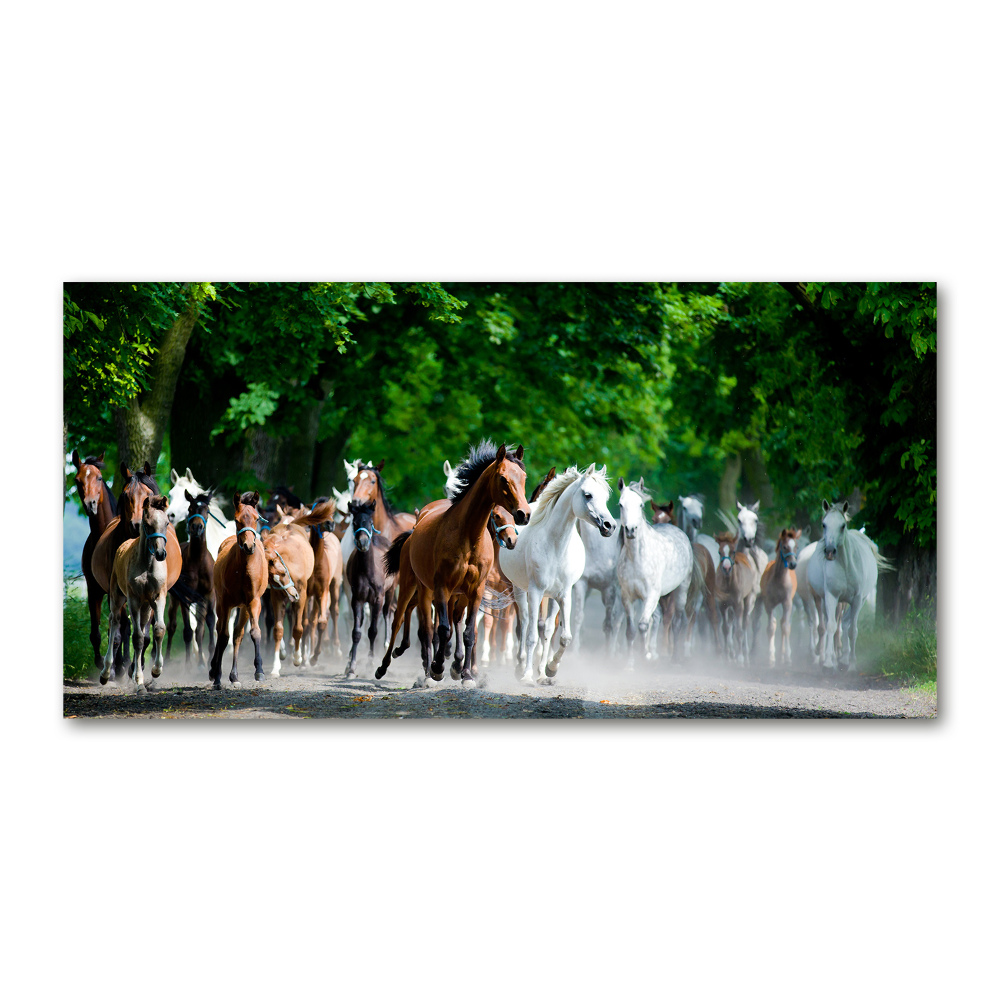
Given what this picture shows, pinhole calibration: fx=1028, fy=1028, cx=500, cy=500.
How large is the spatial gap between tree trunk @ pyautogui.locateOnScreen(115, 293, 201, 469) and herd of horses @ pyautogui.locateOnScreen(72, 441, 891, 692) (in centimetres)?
14

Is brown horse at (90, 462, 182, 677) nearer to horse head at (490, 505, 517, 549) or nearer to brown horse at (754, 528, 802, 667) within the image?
horse head at (490, 505, 517, 549)

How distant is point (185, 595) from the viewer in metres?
5.59

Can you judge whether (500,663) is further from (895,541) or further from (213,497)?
(895,541)

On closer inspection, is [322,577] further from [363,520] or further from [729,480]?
[729,480]

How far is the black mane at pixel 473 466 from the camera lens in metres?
5.48

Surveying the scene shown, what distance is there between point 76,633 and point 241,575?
88 cm

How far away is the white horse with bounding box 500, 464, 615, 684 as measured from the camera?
5.54 meters

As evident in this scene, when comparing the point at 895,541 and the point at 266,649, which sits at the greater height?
the point at 895,541

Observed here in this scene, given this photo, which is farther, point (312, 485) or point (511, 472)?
point (312, 485)

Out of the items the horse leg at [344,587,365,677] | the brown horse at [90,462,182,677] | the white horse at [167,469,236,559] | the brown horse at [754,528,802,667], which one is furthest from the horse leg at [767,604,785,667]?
the brown horse at [90,462,182,677]

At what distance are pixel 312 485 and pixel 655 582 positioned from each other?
198 cm

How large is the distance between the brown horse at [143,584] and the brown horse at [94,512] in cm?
7

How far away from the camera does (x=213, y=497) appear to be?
5.59 m
